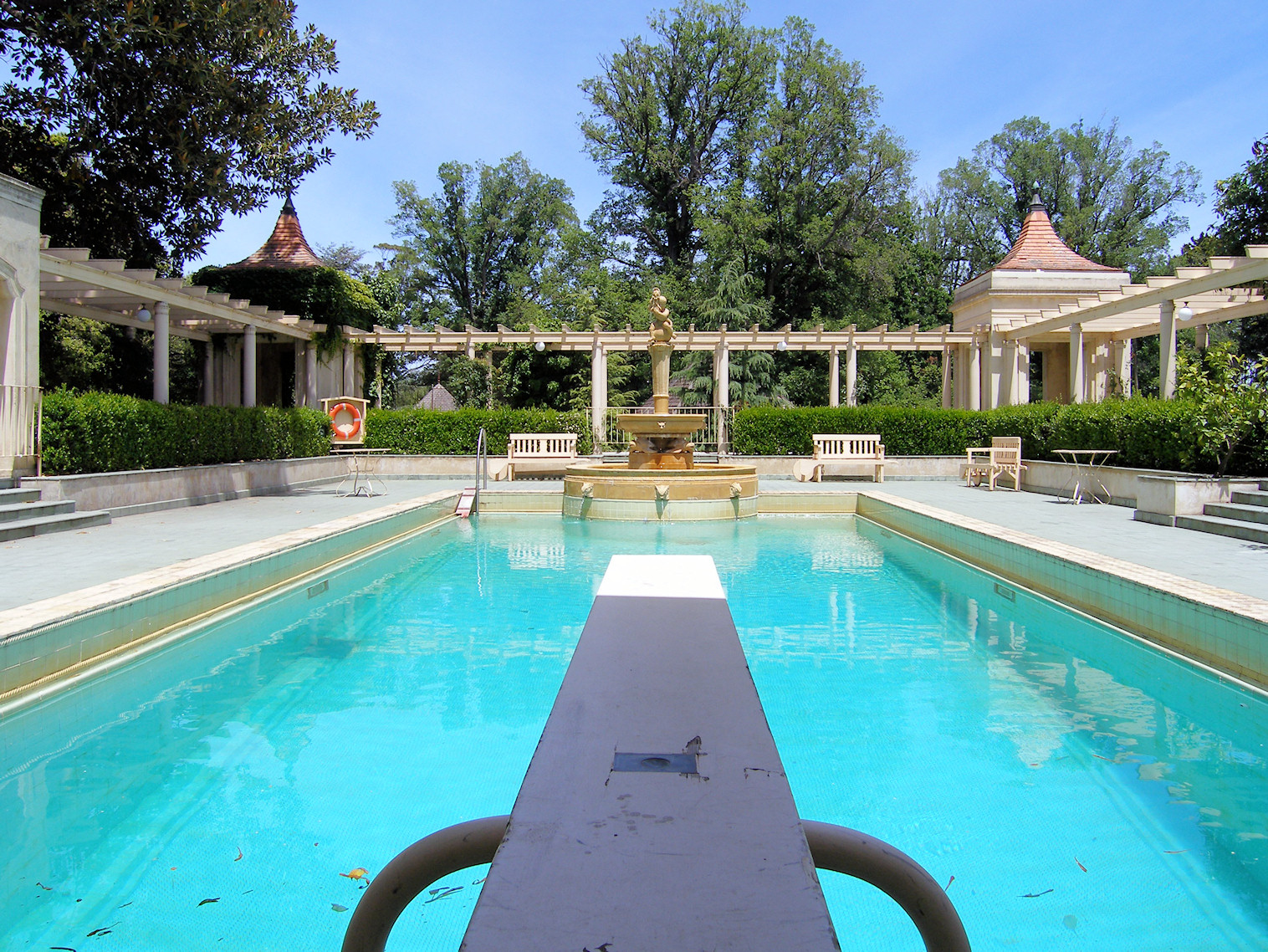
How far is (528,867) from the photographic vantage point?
1103mm

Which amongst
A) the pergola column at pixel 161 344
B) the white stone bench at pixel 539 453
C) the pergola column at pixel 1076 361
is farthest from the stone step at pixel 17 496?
the pergola column at pixel 1076 361

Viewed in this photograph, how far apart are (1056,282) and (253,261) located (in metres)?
22.9

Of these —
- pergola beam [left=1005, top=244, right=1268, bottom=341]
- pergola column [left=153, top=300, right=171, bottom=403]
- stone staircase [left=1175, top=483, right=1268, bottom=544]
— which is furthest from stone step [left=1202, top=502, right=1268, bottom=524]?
pergola column [left=153, top=300, right=171, bottom=403]

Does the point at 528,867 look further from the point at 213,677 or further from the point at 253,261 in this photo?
the point at 253,261

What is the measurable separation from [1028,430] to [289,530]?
1420cm

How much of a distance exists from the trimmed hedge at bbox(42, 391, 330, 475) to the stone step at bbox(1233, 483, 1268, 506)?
555 inches

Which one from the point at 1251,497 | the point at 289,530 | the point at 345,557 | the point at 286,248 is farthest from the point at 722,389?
the point at 345,557

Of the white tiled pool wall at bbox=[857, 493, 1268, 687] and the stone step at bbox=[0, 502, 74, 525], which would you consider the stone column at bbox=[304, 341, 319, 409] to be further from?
the white tiled pool wall at bbox=[857, 493, 1268, 687]

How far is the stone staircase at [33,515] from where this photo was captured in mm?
8594

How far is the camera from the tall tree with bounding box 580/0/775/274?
34.4 m

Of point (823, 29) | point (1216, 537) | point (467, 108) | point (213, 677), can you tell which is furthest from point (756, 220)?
point (213, 677)

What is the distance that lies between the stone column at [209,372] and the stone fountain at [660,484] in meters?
11.7

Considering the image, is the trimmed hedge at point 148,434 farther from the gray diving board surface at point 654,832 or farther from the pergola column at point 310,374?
the gray diving board surface at point 654,832

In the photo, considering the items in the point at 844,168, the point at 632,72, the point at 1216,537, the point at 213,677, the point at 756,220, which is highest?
Answer: the point at 632,72
